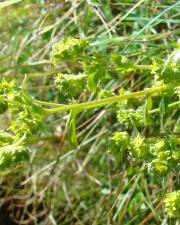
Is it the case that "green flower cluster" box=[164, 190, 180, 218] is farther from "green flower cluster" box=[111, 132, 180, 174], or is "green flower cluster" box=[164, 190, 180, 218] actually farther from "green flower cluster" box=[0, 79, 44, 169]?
"green flower cluster" box=[0, 79, 44, 169]

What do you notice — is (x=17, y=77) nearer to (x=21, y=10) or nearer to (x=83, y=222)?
(x=21, y=10)

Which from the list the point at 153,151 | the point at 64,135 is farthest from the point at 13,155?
the point at 64,135

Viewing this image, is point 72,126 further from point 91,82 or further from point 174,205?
point 174,205

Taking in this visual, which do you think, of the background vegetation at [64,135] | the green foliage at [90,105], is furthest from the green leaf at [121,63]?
the background vegetation at [64,135]

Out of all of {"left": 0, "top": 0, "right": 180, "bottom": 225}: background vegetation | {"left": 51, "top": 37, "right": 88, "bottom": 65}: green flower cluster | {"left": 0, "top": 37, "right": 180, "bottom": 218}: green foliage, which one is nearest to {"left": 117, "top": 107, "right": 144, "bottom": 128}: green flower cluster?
{"left": 0, "top": 37, "right": 180, "bottom": 218}: green foliage

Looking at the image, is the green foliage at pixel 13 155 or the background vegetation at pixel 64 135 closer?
the green foliage at pixel 13 155

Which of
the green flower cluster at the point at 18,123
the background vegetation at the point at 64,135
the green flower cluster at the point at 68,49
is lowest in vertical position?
the background vegetation at the point at 64,135

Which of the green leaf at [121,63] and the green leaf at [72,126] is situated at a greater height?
the green leaf at [121,63]

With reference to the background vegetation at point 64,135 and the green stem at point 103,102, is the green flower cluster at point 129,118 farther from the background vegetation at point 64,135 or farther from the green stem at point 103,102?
the background vegetation at point 64,135

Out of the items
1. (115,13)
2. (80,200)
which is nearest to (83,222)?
(80,200)
